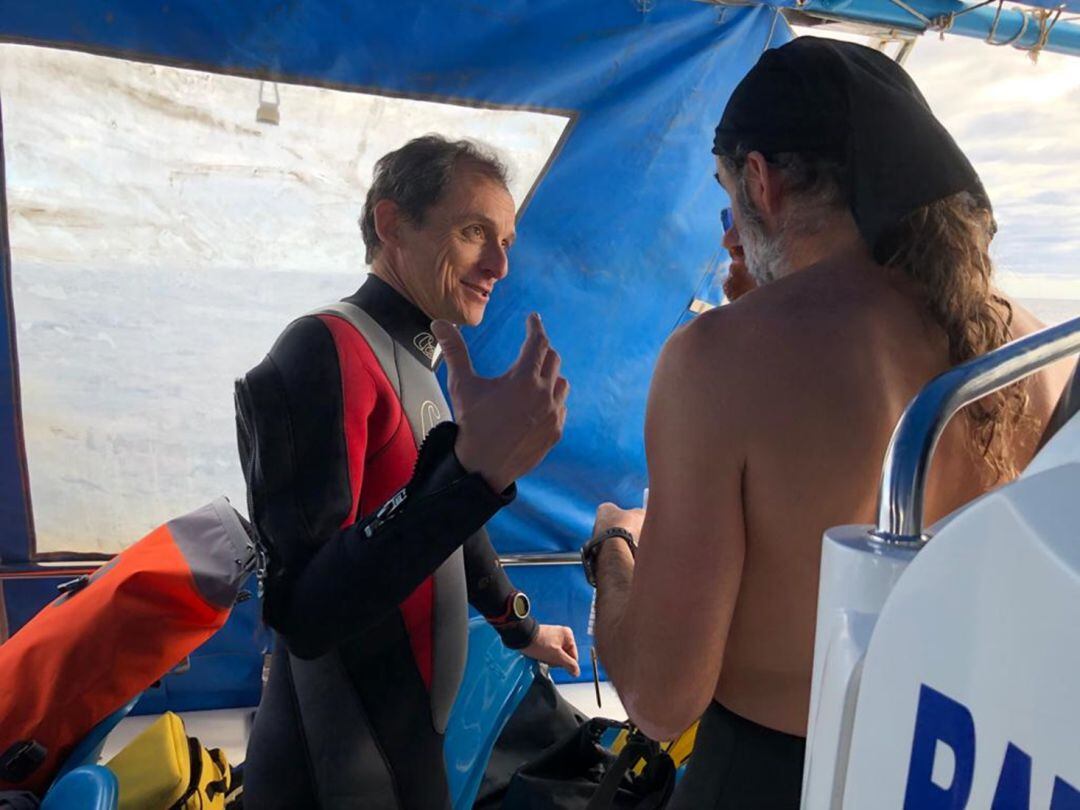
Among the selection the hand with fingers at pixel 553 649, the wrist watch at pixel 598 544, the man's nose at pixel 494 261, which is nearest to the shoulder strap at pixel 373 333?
the man's nose at pixel 494 261

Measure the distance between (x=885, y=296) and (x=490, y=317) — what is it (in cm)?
189

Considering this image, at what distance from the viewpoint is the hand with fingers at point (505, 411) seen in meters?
1.05

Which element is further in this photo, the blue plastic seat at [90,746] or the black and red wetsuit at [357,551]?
the blue plastic seat at [90,746]

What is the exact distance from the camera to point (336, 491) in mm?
1215

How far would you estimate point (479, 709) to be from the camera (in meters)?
1.66

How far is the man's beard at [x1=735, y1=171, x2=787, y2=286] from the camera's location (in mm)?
1068

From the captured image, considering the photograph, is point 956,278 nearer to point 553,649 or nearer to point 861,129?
point 861,129

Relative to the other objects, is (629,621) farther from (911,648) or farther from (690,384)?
(911,648)

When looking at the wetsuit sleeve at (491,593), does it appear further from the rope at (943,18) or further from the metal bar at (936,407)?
the rope at (943,18)

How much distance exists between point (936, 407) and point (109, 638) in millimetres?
1817

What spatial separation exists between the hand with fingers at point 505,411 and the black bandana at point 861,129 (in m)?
0.39

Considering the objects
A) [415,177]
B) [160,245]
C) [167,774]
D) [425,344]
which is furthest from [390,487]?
[160,245]

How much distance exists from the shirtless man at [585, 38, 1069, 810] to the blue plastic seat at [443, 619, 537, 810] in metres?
0.63

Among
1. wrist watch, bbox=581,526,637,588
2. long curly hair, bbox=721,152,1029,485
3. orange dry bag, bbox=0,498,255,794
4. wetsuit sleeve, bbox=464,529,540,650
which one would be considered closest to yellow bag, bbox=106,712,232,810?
orange dry bag, bbox=0,498,255,794
